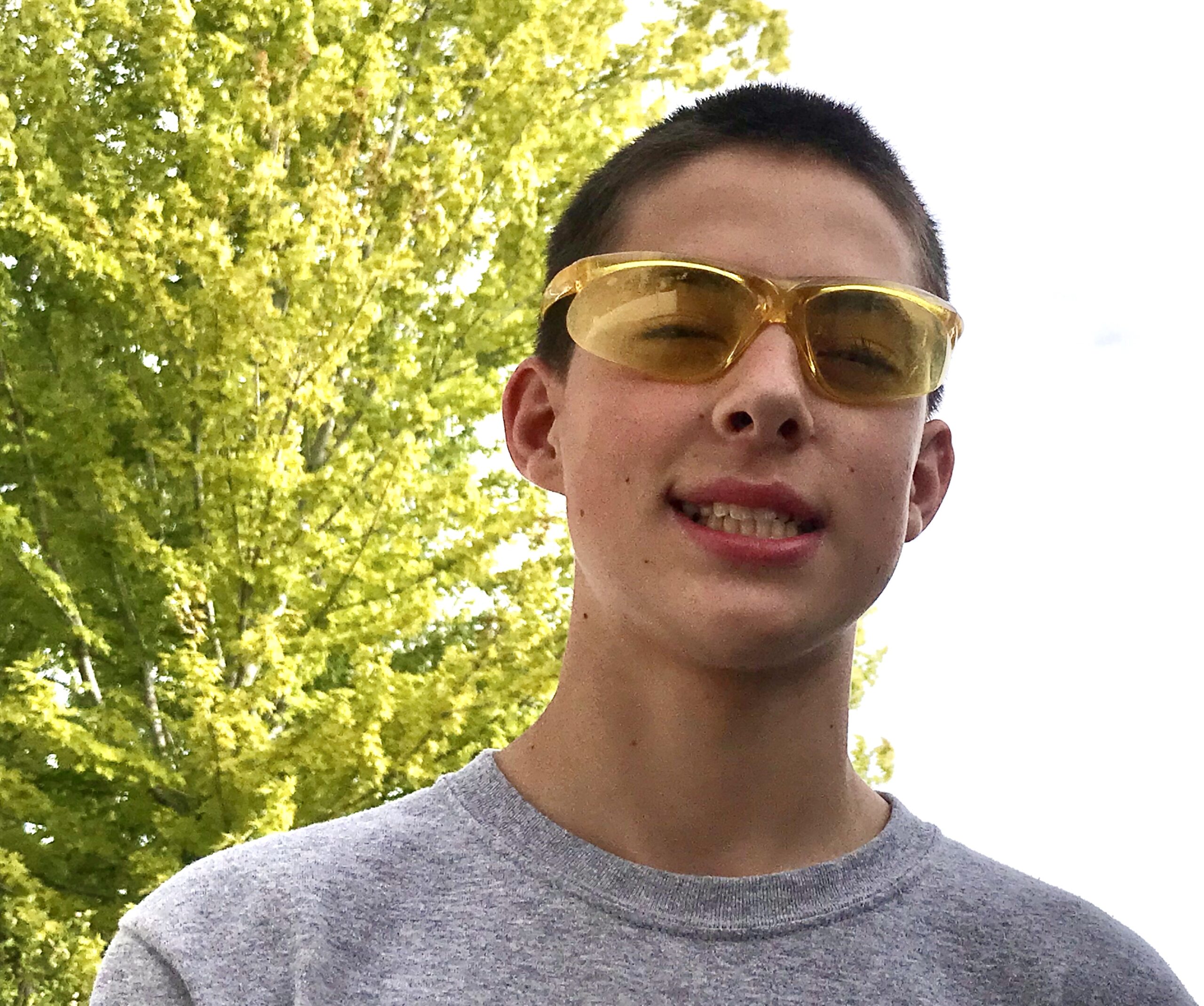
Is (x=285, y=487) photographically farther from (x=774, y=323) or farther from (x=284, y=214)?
(x=774, y=323)

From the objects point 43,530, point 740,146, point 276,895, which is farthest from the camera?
point 43,530

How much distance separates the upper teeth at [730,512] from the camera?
150 centimetres

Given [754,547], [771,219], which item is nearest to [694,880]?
[754,547]

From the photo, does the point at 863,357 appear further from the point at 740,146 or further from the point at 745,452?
the point at 740,146

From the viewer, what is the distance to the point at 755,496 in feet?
4.92

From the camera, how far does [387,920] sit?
1565 mm

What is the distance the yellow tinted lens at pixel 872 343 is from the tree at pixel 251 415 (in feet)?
14.5

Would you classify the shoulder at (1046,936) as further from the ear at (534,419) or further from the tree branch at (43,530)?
the tree branch at (43,530)

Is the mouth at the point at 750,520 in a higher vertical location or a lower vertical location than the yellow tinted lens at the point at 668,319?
lower

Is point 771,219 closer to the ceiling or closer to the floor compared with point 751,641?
closer to the ceiling

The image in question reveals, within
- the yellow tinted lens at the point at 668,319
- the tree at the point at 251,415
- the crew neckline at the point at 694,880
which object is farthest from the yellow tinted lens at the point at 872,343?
the tree at the point at 251,415

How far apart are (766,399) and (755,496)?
5.0 inches

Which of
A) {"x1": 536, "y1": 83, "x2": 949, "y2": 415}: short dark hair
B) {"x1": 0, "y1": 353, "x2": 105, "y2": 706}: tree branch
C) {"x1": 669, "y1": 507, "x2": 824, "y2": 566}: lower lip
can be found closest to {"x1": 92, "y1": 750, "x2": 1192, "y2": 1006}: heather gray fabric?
{"x1": 669, "y1": 507, "x2": 824, "y2": 566}: lower lip

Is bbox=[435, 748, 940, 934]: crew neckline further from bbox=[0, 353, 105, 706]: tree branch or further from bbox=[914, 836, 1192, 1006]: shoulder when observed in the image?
bbox=[0, 353, 105, 706]: tree branch
